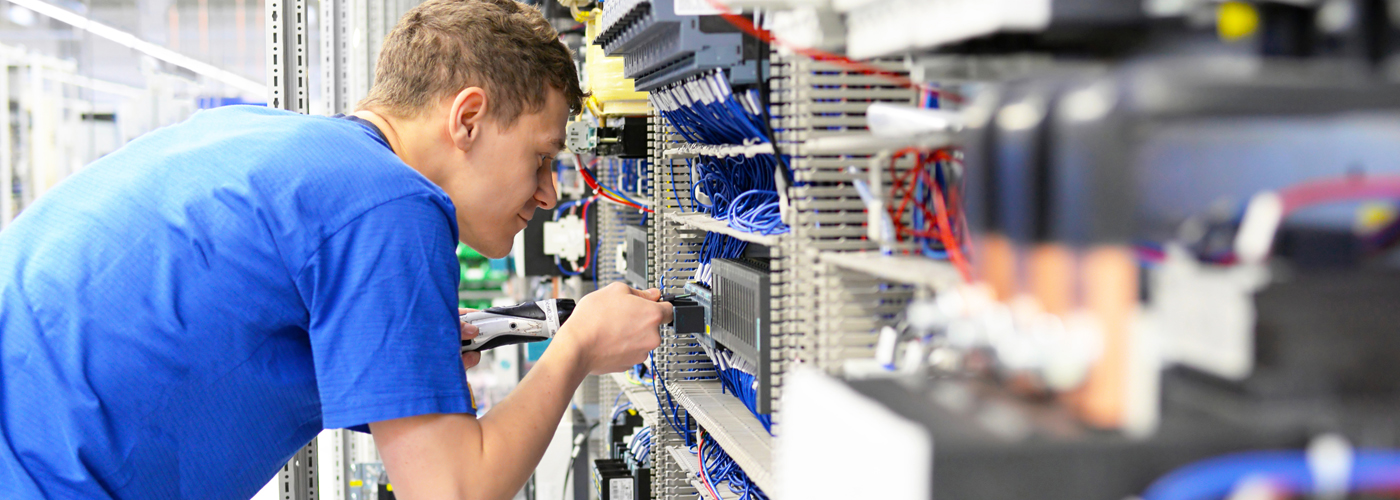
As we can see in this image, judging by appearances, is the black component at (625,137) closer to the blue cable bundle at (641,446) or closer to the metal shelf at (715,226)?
the metal shelf at (715,226)

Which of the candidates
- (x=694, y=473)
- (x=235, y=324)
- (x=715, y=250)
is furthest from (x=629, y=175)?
(x=235, y=324)

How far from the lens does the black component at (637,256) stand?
203cm

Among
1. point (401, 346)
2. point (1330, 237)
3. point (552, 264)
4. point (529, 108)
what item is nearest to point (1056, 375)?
point (1330, 237)

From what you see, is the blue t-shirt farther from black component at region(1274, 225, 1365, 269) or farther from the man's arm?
black component at region(1274, 225, 1365, 269)

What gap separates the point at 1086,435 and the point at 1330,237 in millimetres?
166

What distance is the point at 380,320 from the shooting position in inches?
39.1

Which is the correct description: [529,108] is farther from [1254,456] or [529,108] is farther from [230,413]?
[1254,456]

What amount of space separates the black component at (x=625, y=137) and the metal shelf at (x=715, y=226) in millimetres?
339

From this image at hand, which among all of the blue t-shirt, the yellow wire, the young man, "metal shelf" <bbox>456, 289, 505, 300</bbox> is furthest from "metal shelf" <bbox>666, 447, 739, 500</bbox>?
"metal shelf" <bbox>456, 289, 505, 300</bbox>

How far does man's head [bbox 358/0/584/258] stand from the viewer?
1259mm

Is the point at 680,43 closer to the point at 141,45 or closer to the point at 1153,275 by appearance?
the point at 1153,275

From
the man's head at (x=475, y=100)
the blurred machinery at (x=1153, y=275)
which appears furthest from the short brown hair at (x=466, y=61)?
the blurred machinery at (x=1153, y=275)

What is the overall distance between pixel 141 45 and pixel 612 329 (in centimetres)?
436

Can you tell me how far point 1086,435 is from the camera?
0.46 m
